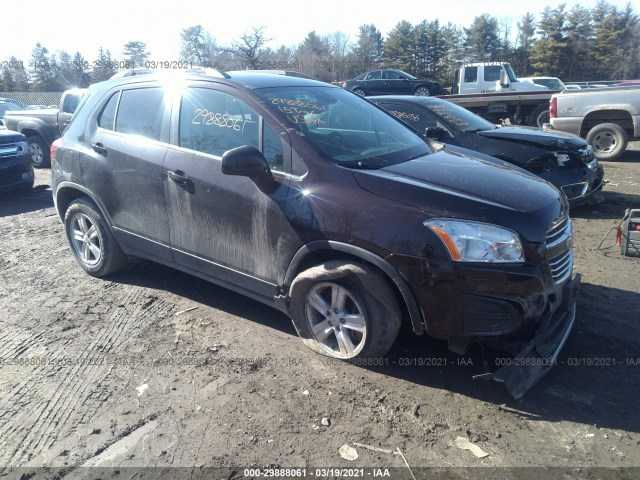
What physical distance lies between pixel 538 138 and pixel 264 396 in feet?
18.2

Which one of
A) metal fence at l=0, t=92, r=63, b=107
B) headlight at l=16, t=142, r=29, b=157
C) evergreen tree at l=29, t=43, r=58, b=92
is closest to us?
headlight at l=16, t=142, r=29, b=157

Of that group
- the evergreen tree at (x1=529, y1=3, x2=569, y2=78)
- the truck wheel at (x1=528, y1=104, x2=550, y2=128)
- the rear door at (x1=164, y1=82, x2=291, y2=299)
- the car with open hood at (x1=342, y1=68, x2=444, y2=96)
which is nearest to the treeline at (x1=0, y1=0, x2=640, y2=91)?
the evergreen tree at (x1=529, y1=3, x2=569, y2=78)

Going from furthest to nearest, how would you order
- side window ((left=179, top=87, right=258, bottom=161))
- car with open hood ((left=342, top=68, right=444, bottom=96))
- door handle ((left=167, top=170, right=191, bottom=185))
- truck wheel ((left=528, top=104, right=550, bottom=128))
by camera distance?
car with open hood ((left=342, top=68, right=444, bottom=96)), truck wheel ((left=528, top=104, right=550, bottom=128)), door handle ((left=167, top=170, right=191, bottom=185)), side window ((left=179, top=87, right=258, bottom=161))

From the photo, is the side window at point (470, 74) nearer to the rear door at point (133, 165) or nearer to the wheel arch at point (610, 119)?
the wheel arch at point (610, 119)

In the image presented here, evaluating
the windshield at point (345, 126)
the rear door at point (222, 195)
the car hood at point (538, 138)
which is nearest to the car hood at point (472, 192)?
A: the windshield at point (345, 126)

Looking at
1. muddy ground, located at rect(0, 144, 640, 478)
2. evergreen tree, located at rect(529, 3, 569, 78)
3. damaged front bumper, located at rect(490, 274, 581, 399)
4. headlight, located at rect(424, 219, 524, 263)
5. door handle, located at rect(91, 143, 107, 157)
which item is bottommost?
muddy ground, located at rect(0, 144, 640, 478)

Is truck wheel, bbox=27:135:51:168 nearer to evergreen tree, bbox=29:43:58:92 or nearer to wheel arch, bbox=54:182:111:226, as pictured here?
wheel arch, bbox=54:182:111:226

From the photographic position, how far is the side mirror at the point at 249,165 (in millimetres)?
3256

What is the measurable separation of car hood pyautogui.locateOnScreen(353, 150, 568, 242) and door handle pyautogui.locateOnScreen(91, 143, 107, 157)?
8.16 feet

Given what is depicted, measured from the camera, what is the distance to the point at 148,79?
4.37m

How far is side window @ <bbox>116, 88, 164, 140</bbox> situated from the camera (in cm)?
417

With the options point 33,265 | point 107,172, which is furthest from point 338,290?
point 33,265

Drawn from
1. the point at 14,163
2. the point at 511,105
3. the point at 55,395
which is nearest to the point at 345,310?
the point at 55,395

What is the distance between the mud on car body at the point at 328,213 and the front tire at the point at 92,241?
0.42 feet
